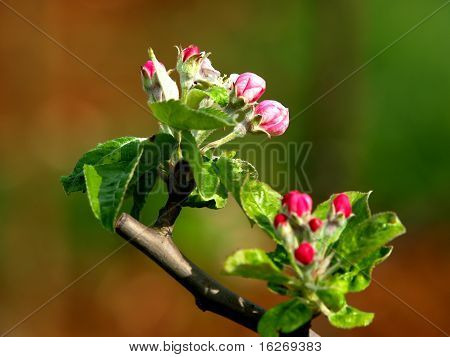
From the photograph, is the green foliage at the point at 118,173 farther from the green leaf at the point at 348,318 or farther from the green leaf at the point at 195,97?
the green leaf at the point at 348,318

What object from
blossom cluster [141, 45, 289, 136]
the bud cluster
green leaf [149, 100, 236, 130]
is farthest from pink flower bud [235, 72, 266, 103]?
the bud cluster

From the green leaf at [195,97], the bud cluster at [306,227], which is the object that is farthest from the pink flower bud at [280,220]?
the green leaf at [195,97]

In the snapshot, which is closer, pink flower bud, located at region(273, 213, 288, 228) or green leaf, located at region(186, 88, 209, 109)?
pink flower bud, located at region(273, 213, 288, 228)

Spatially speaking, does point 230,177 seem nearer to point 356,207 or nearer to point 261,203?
point 261,203

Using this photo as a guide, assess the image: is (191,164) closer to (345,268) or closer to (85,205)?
(345,268)

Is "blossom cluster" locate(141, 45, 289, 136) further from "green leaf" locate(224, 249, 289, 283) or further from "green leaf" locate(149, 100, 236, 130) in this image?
"green leaf" locate(224, 249, 289, 283)
